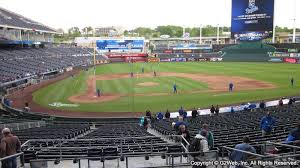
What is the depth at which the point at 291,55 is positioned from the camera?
9081 centimetres

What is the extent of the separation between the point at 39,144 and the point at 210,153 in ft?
25.9

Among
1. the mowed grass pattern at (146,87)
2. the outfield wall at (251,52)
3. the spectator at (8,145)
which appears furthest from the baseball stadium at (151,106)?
the outfield wall at (251,52)

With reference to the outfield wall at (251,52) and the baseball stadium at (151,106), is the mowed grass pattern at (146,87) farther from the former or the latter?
the outfield wall at (251,52)

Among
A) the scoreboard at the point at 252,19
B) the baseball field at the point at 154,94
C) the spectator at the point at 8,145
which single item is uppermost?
the scoreboard at the point at 252,19

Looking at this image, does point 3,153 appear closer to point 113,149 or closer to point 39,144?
point 113,149

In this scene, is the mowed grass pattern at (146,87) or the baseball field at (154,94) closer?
the baseball field at (154,94)

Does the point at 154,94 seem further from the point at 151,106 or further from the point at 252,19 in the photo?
the point at 252,19

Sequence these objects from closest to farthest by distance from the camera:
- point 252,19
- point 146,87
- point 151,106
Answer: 1. point 151,106
2. point 146,87
3. point 252,19

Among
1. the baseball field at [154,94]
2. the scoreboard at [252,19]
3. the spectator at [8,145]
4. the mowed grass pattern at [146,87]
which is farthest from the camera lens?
the scoreboard at [252,19]

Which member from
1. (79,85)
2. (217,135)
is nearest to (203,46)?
(79,85)

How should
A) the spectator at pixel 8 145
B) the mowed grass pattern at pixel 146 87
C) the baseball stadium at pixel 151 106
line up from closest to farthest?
the spectator at pixel 8 145 < the baseball stadium at pixel 151 106 < the mowed grass pattern at pixel 146 87

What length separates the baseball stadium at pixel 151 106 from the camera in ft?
31.0

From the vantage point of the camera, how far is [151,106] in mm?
33406

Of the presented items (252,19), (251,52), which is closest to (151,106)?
(252,19)
